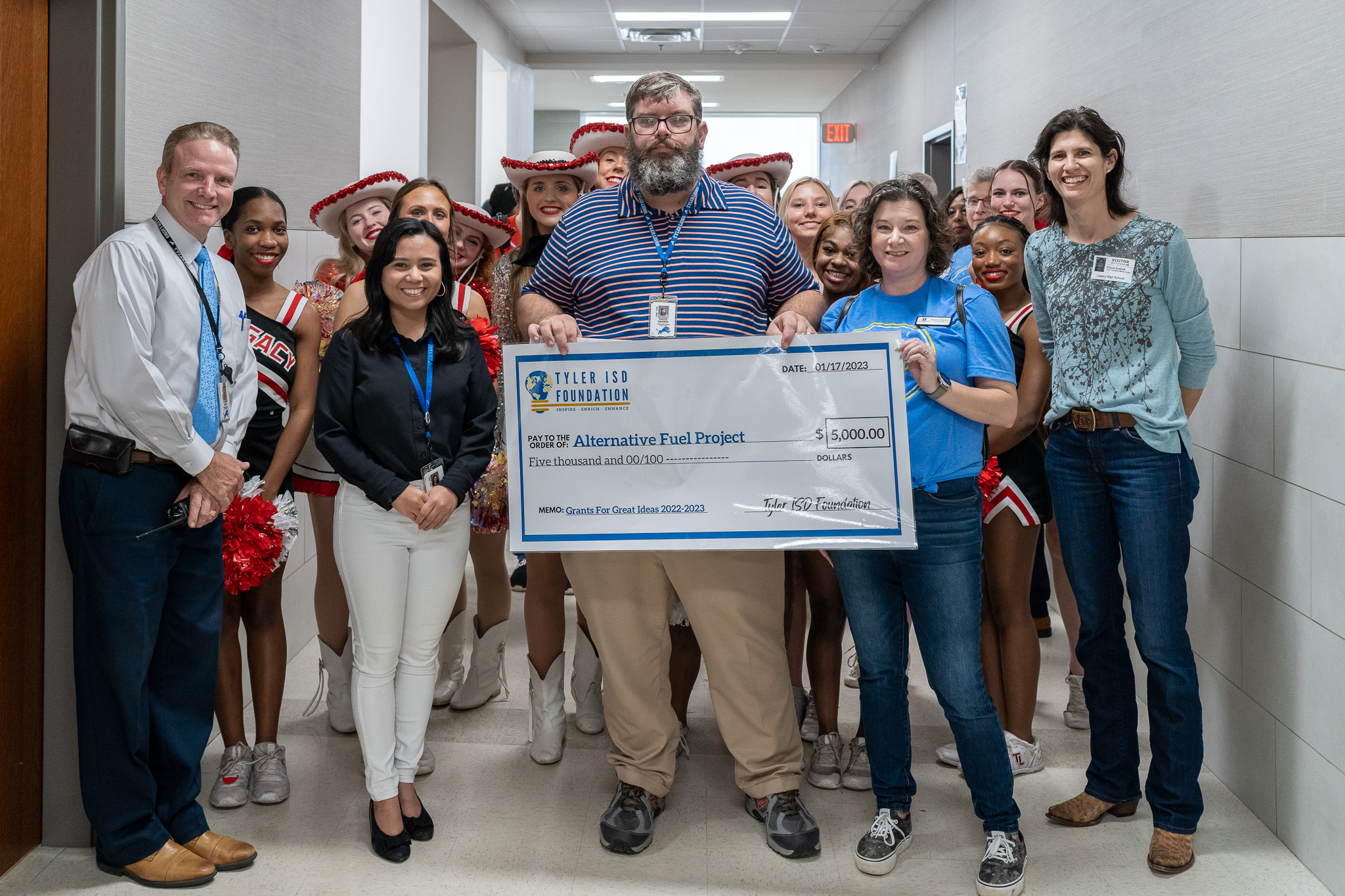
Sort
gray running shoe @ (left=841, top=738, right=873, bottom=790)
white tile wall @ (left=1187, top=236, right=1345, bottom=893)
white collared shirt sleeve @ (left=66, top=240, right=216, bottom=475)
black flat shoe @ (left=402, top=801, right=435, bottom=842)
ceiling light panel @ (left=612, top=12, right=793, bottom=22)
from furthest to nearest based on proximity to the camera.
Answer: ceiling light panel @ (left=612, top=12, right=793, bottom=22)
gray running shoe @ (left=841, top=738, right=873, bottom=790)
black flat shoe @ (left=402, top=801, right=435, bottom=842)
white tile wall @ (left=1187, top=236, right=1345, bottom=893)
white collared shirt sleeve @ (left=66, top=240, right=216, bottom=475)

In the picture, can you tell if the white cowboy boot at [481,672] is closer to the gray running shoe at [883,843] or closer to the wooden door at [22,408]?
the wooden door at [22,408]

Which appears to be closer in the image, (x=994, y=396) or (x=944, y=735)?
(x=994, y=396)

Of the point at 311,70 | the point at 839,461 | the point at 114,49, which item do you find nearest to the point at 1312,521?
the point at 839,461

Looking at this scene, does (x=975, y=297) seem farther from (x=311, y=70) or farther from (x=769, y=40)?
(x=769, y=40)

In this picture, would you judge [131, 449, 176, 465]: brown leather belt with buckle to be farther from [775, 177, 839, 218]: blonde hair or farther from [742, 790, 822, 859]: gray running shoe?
[775, 177, 839, 218]: blonde hair

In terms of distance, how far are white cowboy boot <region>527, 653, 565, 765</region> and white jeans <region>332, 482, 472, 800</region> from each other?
58cm

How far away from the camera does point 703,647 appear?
256cm

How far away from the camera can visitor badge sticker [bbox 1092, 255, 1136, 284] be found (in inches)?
95.2

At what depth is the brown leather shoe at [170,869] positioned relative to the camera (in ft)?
7.73

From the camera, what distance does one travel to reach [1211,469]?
298 cm

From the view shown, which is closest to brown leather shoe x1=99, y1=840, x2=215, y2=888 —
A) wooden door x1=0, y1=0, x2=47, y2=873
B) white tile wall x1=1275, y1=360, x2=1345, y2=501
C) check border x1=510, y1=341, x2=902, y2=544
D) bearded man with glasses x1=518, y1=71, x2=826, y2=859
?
wooden door x1=0, y1=0, x2=47, y2=873

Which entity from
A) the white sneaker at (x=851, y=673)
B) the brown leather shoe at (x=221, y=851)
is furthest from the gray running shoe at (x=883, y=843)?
the brown leather shoe at (x=221, y=851)

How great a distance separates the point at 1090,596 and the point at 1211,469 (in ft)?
2.35

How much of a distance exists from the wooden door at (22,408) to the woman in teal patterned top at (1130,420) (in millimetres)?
2365
